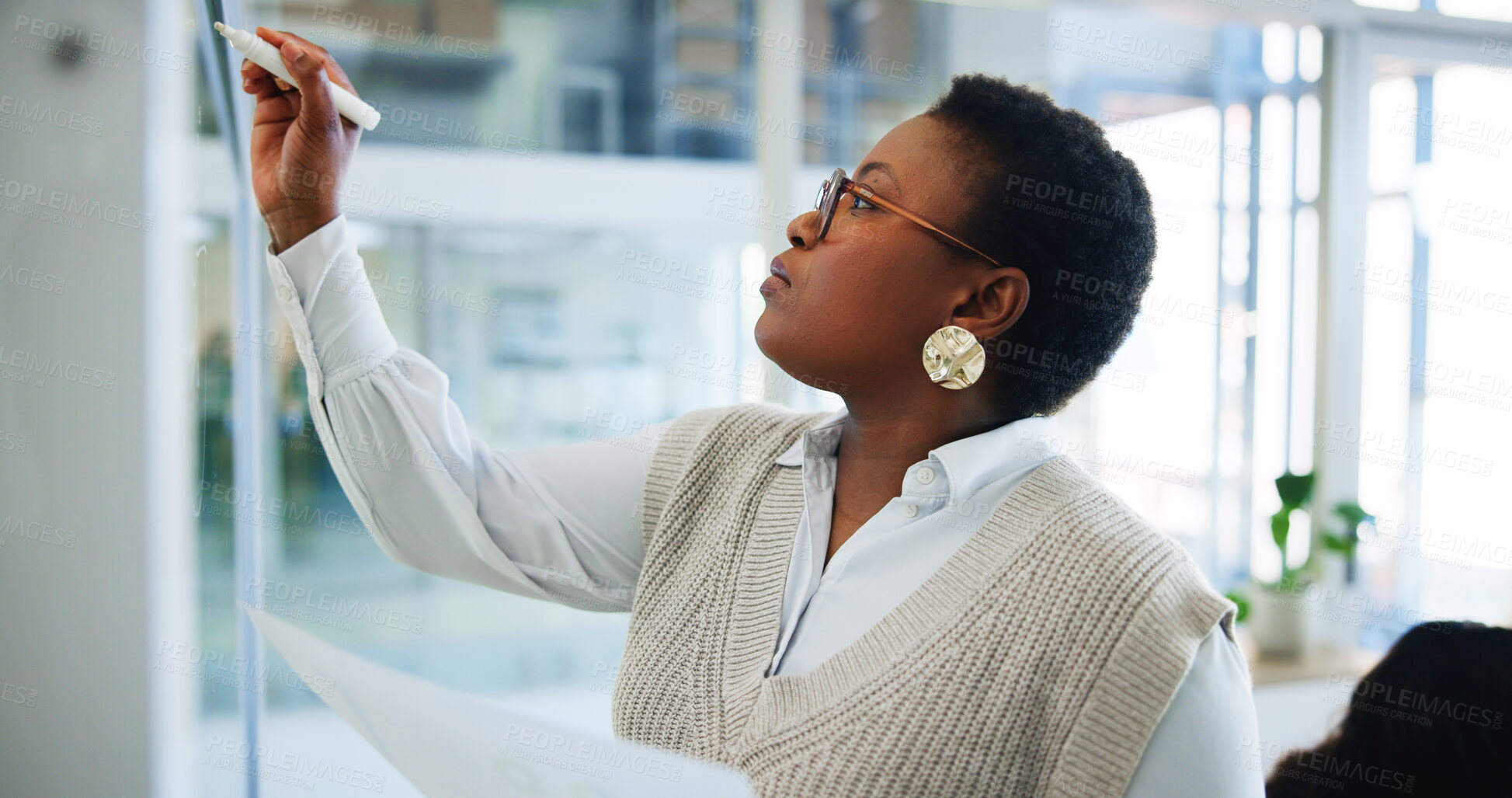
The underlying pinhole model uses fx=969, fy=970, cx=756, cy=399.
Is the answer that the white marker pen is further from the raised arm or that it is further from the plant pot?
the plant pot

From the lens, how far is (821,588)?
41.5 inches

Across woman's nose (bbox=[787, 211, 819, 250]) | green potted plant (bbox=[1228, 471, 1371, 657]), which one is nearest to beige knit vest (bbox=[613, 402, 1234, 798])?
woman's nose (bbox=[787, 211, 819, 250])

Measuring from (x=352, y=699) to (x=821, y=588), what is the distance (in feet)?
1.58

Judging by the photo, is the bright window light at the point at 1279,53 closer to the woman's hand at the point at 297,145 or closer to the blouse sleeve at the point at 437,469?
the blouse sleeve at the point at 437,469

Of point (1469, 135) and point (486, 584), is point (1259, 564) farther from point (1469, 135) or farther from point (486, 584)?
point (486, 584)

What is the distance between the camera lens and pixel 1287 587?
3.69 meters

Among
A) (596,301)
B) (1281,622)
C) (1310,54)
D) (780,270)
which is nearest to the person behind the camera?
(780,270)

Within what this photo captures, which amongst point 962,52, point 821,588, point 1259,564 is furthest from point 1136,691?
point 1259,564

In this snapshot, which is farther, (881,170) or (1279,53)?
(1279,53)

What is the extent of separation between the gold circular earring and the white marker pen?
1.98ft

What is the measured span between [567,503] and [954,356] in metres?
→ 0.51

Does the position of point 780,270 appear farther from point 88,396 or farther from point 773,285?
point 88,396

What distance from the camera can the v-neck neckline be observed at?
0.95 m

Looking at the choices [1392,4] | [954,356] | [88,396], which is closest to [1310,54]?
[1392,4]
